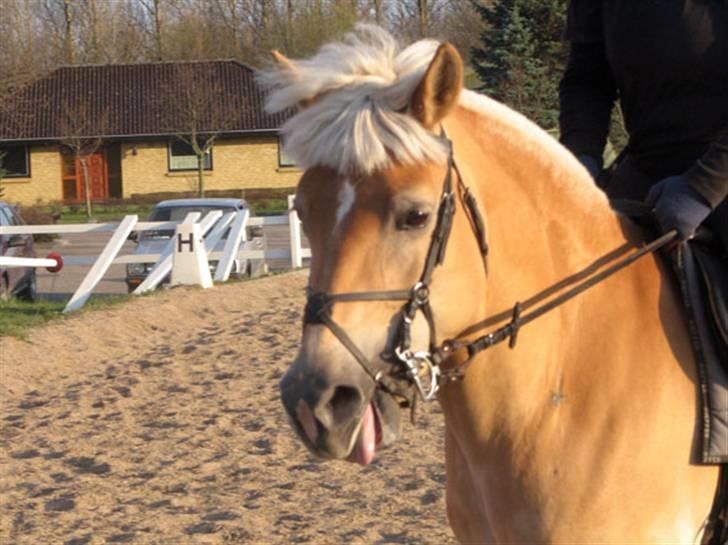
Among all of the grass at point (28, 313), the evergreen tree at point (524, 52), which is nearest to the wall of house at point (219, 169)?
the evergreen tree at point (524, 52)

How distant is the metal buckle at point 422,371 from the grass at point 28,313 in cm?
1084

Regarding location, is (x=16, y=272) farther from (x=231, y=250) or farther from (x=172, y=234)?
(x=231, y=250)

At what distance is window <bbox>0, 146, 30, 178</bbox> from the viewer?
175 ft

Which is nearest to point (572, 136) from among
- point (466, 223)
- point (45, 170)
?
point (466, 223)

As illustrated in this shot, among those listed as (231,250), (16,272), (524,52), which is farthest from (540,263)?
(524,52)

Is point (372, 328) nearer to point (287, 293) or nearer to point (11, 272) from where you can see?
point (287, 293)

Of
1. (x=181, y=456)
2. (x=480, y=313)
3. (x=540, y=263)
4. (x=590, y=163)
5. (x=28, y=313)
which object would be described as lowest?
(x=28, y=313)

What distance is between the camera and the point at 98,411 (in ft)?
32.7

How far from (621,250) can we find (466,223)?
2.25 feet

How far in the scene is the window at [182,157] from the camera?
174ft

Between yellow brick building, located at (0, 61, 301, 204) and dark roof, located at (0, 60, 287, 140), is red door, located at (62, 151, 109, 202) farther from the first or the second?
dark roof, located at (0, 60, 287, 140)

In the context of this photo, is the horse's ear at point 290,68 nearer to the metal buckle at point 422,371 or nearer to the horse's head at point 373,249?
the horse's head at point 373,249

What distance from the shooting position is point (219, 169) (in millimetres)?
52844

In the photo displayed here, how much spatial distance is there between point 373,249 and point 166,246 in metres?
15.7
